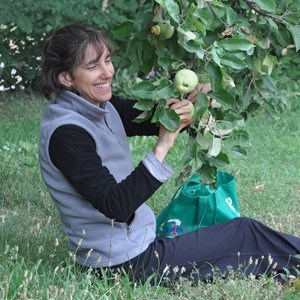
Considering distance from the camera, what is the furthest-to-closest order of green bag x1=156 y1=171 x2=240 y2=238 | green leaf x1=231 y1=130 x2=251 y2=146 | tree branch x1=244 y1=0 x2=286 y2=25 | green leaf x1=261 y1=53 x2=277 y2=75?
green bag x1=156 y1=171 x2=240 y2=238, green leaf x1=261 y1=53 x2=277 y2=75, green leaf x1=231 y1=130 x2=251 y2=146, tree branch x1=244 y1=0 x2=286 y2=25

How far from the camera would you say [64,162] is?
11.2 ft

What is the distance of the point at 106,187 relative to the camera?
11.0 feet

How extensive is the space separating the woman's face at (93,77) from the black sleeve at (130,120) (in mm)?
356

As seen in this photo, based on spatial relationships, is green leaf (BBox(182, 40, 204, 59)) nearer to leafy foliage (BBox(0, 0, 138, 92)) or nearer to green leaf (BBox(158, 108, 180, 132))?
green leaf (BBox(158, 108, 180, 132))

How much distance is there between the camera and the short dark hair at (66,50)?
3.55 metres

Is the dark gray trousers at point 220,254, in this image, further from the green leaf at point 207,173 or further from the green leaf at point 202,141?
the green leaf at point 202,141

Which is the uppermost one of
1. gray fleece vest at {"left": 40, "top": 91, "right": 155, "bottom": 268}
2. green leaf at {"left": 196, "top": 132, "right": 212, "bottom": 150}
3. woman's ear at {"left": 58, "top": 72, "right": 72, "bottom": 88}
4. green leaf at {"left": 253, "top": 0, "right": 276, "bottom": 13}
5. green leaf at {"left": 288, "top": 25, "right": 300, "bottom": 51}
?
green leaf at {"left": 253, "top": 0, "right": 276, "bottom": 13}

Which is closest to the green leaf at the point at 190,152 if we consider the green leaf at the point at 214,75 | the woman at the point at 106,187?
the woman at the point at 106,187

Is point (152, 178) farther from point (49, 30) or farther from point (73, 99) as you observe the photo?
point (49, 30)

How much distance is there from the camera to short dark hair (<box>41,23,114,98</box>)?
3553 millimetres

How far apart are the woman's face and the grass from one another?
2.07 feet

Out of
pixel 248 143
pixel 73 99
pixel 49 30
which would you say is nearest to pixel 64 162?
pixel 73 99

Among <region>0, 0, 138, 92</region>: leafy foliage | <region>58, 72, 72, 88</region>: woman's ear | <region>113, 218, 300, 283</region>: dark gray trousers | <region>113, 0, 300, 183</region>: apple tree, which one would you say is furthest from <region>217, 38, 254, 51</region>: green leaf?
<region>0, 0, 138, 92</region>: leafy foliage

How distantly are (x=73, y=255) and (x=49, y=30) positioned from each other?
5.19 m
